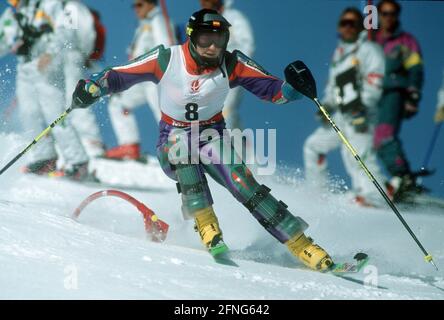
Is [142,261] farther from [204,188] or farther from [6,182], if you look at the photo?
[6,182]

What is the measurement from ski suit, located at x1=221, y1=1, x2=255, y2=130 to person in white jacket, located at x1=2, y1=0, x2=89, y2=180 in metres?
1.53

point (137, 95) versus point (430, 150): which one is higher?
point (137, 95)

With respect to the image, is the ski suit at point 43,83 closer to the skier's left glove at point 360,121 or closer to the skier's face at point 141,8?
the skier's face at point 141,8

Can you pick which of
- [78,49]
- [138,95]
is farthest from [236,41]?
[78,49]

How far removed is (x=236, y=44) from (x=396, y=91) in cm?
165

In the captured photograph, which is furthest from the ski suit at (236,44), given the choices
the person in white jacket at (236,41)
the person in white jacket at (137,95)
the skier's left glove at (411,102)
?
the skier's left glove at (411,102)

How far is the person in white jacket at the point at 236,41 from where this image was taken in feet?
24.4

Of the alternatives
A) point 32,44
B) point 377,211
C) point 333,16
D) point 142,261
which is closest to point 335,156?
point 377,211

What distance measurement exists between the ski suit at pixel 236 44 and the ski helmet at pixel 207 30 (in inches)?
120

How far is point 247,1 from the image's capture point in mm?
7496

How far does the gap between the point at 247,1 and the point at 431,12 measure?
1.81 meters

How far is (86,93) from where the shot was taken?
175 inches

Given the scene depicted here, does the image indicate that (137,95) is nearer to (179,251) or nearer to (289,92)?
(289,92)

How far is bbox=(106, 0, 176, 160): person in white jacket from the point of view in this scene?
7.87m
